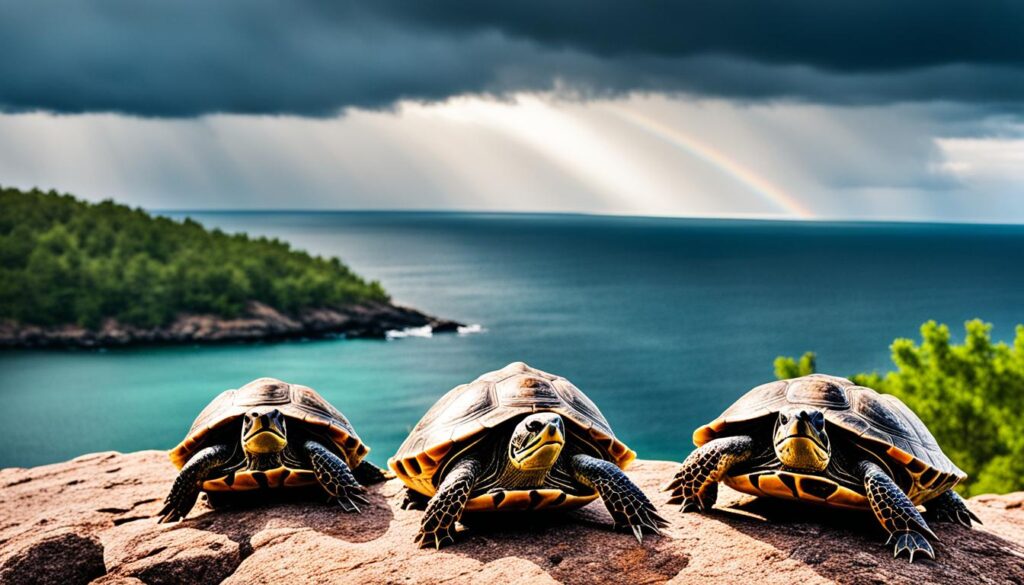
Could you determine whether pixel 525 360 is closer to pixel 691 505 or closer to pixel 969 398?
pixel 969 398

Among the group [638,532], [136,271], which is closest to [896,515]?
[638,532]

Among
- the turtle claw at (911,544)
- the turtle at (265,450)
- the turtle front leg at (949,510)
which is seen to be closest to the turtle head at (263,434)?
the turtle at (265,450)

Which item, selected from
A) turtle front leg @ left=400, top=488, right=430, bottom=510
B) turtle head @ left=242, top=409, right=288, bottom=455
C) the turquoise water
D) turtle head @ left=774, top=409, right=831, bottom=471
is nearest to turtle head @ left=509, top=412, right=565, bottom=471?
turtle head @ left=774, top=409, right=831, bottom=471

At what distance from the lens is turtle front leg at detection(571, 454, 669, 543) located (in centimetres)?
753

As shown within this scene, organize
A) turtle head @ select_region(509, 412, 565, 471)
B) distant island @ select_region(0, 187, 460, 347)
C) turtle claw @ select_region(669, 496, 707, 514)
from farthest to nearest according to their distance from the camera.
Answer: distant island @ select_region(0, 187, 460, 347) → turtle claw @ select_region(669, 496, 707, 514) → turtle head @ select_region(509, 412, 565, 471)

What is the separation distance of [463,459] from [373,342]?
111 m

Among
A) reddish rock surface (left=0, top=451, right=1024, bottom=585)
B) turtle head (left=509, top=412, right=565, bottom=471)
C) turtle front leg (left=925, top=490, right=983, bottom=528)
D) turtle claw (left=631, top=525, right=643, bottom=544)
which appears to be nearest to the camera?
reddish rock surface (left=0, top=451, right=1024, bottom=585)

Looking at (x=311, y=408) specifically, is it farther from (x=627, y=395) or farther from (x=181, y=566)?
(x=627, y=395)

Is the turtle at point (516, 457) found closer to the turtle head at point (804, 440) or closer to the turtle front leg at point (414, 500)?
the turtle front leg at point (414, 500)

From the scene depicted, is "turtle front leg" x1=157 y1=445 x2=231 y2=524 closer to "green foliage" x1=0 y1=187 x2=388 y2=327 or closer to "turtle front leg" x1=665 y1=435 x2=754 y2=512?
"turtle front leg" x1=665 y1=435 x2=754 y2=512

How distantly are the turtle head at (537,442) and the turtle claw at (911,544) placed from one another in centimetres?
298

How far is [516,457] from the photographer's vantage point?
725cm

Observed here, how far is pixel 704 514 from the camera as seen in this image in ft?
27.1

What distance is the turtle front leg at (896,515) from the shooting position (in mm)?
7227
